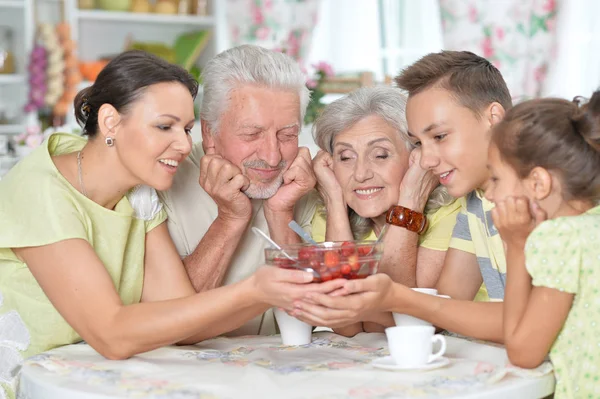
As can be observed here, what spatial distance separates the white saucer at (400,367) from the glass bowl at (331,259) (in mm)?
163

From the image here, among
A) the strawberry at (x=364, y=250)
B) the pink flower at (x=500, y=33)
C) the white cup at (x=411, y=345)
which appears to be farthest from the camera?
the pink flower at (x=500, y=33)

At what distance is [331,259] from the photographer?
162 cm

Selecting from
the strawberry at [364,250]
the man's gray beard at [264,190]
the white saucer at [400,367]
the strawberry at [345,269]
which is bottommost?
the white saucer at [400,367]

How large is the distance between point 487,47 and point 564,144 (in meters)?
3.56

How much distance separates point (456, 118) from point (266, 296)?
2.21 feet

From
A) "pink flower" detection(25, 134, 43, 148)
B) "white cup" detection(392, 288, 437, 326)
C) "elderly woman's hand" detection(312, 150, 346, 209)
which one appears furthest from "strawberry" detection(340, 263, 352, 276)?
"pink flower" detection(25, 134, 43, 148)

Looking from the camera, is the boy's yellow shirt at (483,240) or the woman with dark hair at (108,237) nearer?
the woman with dark hair at (108,237)

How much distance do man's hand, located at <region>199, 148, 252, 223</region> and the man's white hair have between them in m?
0.14

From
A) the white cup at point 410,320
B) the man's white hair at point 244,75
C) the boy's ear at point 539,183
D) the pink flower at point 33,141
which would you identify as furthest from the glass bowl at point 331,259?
the pink flower at point 33,141

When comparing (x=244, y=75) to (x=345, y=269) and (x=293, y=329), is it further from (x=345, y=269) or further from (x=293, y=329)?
(x=345, y=269)

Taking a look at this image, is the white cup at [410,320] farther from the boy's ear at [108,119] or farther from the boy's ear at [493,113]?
the boy's ear at [108,119]

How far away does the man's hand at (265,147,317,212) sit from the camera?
2.37 metres

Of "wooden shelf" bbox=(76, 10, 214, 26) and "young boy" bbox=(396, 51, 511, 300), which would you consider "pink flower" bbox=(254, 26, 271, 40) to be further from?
"young boy" bbox=(396, 51, 511, 300)

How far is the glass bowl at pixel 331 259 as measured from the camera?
1621 millimetres
